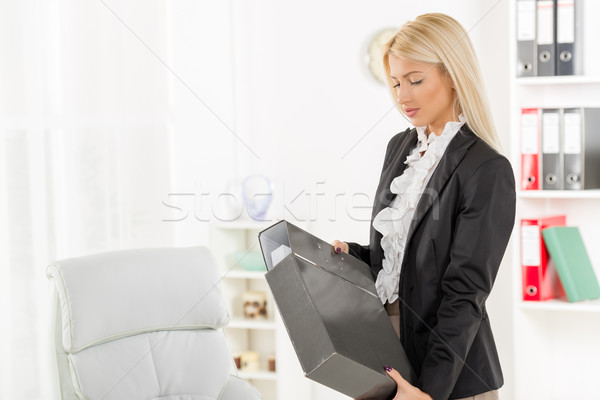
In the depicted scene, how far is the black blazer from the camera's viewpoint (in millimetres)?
1211

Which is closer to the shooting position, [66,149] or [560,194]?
[66,149]

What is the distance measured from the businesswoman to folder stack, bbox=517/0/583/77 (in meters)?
1.15

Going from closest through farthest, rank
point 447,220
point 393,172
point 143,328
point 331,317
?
point 331,317 < point 447,220 < point 393,172 < point 143,328

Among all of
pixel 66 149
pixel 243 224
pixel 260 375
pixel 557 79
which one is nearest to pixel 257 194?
Answer: pixel 243 224

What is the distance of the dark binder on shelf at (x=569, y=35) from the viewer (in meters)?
2.30

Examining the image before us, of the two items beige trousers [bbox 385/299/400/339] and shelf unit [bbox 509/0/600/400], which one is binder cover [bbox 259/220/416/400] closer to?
beige trousers [bbox 385/299/400/339]

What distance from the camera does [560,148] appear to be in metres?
2.33

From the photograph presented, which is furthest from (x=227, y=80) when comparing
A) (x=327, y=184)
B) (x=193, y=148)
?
(x=327, y=184)

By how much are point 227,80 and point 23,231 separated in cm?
146

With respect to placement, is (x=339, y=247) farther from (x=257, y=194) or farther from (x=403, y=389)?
(x=257, y=194)

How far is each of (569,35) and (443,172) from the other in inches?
52.6

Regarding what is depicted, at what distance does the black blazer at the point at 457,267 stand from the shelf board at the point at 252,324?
Answer: 5.01ft

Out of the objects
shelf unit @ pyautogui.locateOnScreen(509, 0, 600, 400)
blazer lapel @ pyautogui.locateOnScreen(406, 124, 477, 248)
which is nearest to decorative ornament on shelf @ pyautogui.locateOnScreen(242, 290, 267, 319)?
shelf unit @ pyautogui.locateOnScreen(509, 0, 600, 400)

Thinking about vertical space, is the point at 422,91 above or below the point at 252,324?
above
